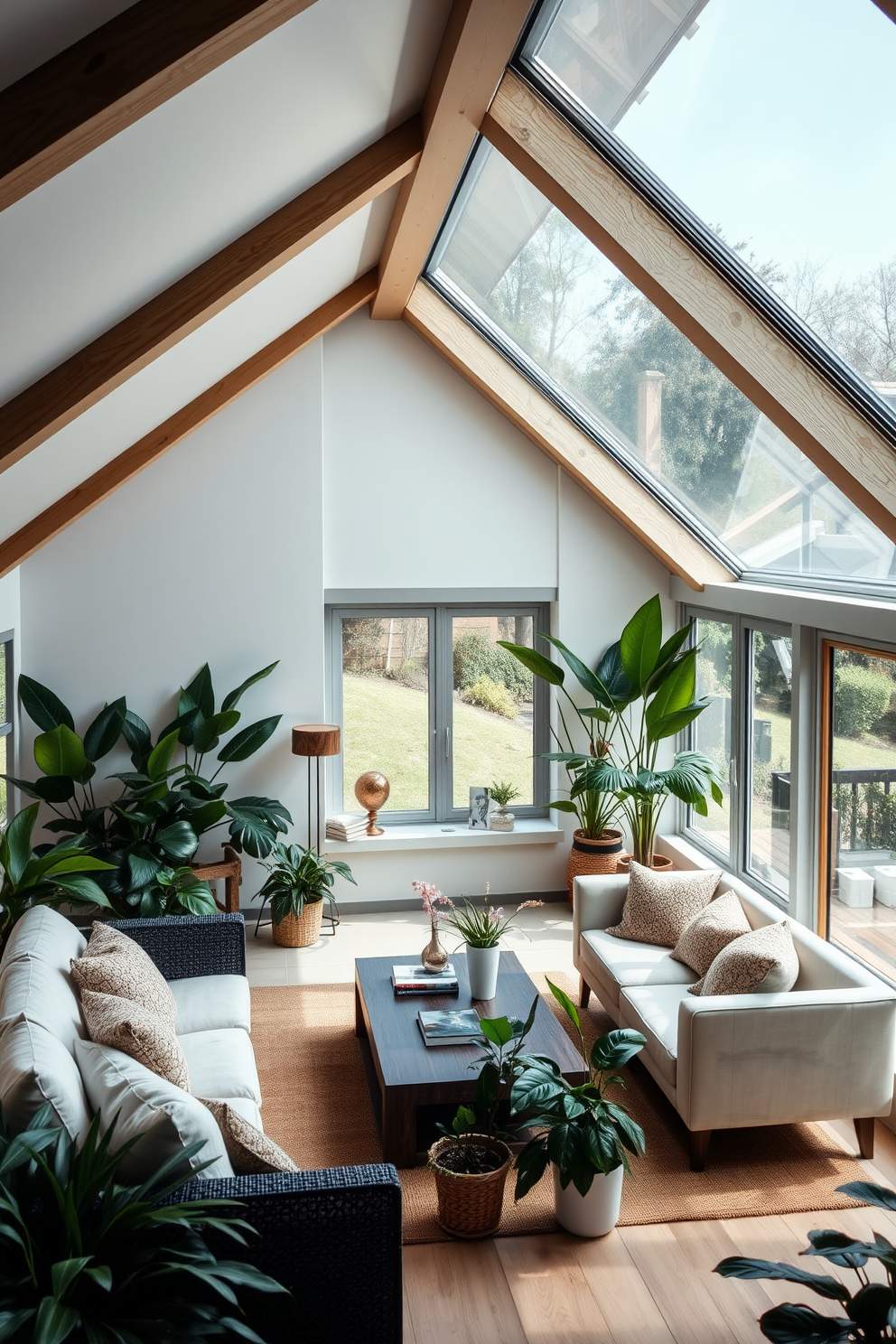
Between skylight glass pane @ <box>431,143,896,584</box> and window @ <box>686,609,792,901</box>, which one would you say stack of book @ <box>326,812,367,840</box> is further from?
skylight glass pane @ <box>431,143,896,584</box>

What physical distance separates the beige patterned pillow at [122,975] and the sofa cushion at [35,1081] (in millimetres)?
486

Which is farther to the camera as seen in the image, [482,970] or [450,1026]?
[482,970]

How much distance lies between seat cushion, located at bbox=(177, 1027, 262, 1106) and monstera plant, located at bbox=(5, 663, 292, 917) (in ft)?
4.54

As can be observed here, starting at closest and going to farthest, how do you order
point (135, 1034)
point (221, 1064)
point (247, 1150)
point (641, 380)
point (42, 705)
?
1. point (247, 1150)
2. point (135, 1034)
3. point (221, 1064)
4. point (641, 380)
5. point (42, 705)

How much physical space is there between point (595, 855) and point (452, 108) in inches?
163

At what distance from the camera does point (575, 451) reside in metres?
6.03

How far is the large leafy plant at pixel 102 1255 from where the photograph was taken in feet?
6.75

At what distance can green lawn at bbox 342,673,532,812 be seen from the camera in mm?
6676

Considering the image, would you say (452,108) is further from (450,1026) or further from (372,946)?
(372,946)

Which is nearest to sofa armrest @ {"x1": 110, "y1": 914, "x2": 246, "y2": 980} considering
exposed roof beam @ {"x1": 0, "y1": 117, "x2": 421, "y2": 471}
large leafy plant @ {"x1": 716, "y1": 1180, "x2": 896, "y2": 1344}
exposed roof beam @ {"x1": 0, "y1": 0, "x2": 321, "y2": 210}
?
exposed roof beam @ {"x1": 0, "y1": 117, "x2": 421, "y2": 471}

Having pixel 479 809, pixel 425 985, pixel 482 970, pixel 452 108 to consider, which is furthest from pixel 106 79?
pixel 479 809

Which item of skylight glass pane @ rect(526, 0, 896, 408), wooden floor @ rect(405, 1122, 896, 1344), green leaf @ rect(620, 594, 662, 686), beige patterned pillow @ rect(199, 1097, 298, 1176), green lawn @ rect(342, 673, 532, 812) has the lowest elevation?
wooden floor @ rect(405, 1122, 896, 1344)

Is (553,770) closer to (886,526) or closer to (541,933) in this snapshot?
→ (541,933)

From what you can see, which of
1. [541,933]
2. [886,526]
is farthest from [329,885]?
[886,526]
